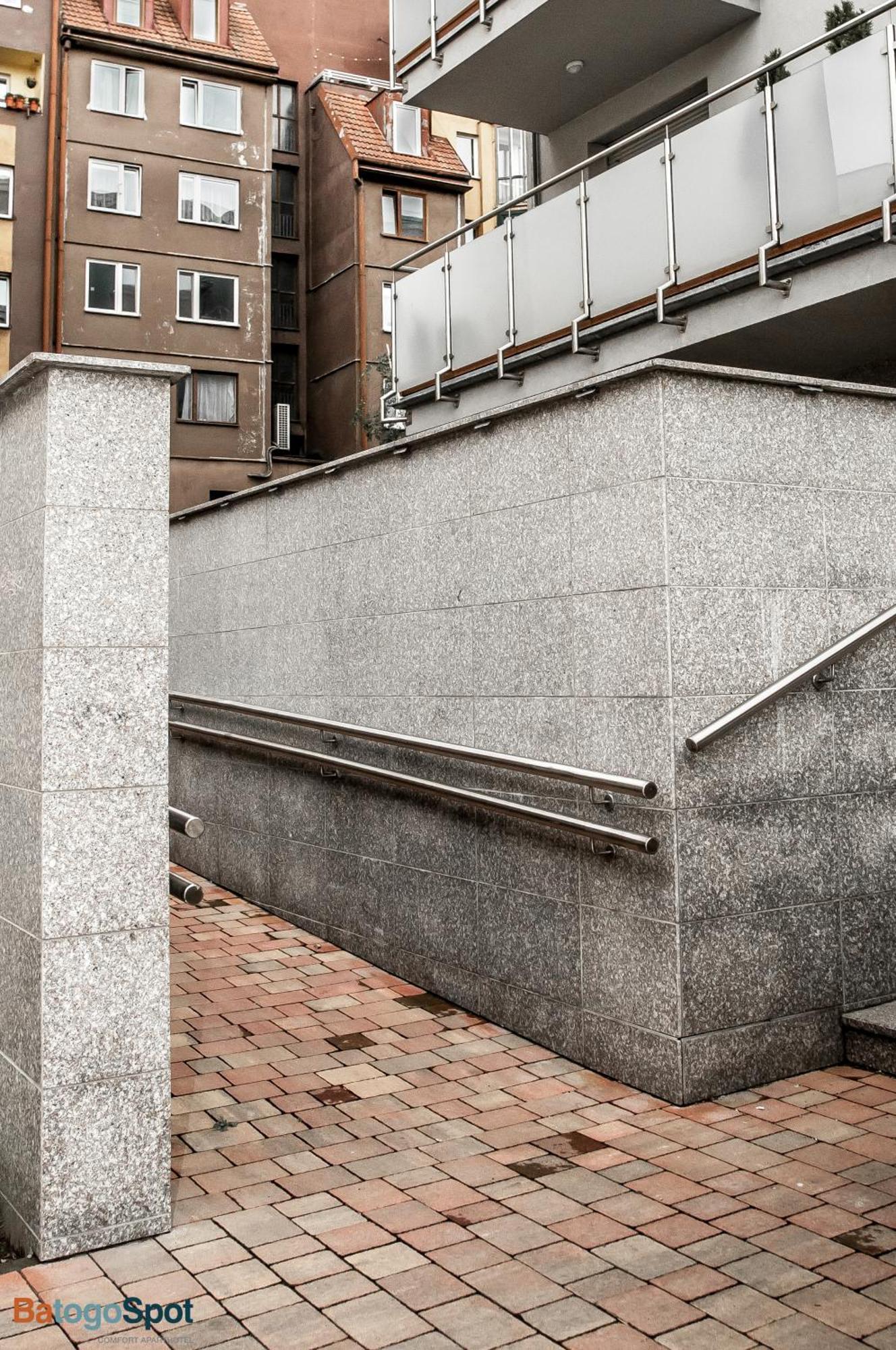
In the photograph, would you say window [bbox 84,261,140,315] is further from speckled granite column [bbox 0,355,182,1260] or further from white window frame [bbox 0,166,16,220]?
speckled granite column [bbox 0,355,182,1260]

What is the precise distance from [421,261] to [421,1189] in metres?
22.5

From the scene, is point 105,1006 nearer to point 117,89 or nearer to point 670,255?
point 670,255

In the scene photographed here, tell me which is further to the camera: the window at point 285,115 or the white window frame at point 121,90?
the window at point 285,115

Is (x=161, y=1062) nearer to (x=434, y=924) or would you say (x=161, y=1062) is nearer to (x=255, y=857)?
(x=434, y=924)

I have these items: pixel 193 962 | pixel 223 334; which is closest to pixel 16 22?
pixel 223 334

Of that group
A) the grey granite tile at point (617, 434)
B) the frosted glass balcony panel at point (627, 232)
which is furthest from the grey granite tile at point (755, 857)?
the frosted glass balcony panel at point (627, 232)

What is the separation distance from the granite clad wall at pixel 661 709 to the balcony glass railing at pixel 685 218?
209 cm

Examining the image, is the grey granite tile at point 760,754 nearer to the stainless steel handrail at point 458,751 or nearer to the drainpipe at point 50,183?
the stainless steel handrail at point 458,751

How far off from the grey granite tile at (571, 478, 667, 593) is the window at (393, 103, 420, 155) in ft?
79.5

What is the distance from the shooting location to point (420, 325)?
9.98m

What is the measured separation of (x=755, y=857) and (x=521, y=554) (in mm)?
1687

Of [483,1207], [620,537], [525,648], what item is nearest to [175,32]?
[525,648]

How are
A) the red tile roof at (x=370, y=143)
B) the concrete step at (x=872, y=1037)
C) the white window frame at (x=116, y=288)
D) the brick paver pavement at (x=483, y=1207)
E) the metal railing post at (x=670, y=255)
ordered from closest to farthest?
the brick paver pavement at (x=483, y=1207) < the concrete step at (x=872, y=1037) < the metal railing post at (x=670, y=255) < the white window frame at (x=116, y=288) < the red tile roof at (x=370, y=143)

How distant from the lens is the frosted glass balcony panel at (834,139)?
21.0ft
